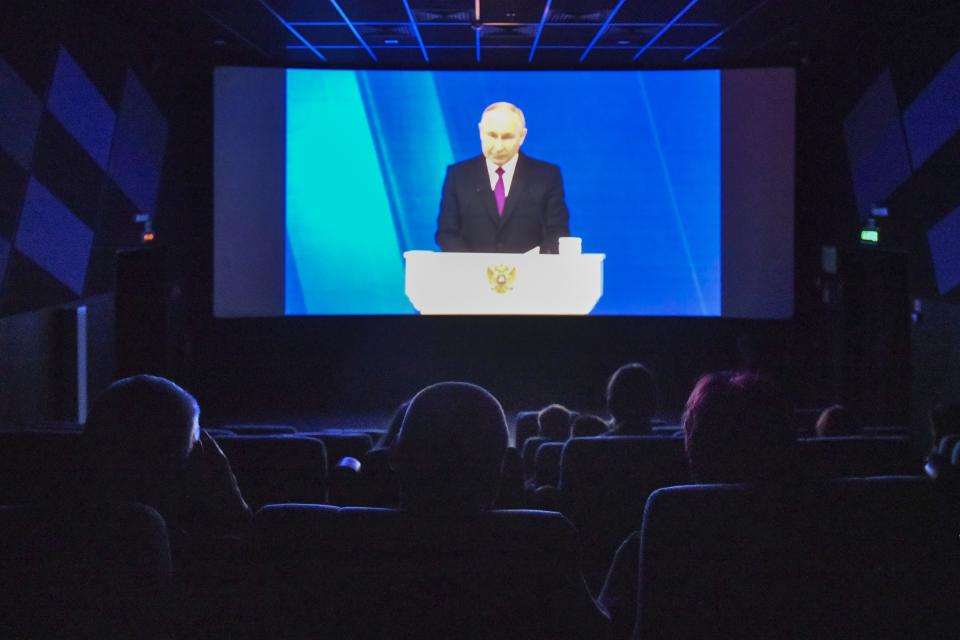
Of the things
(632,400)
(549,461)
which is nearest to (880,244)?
(632,400)

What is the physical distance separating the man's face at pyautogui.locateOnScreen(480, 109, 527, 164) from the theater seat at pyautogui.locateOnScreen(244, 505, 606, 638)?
23.1 feet

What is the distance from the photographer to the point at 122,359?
8219 millimetres

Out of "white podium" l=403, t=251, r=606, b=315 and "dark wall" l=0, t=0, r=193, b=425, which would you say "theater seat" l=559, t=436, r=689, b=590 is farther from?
"white podium" l=403, t=251, r=606, b=315

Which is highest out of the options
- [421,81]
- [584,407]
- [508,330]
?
[421,81]

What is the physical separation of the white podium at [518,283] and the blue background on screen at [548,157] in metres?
0.96

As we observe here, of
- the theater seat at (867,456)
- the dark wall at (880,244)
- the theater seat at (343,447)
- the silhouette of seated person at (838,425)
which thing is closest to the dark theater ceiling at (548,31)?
the dark wall at (880,244)

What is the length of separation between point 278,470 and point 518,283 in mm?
4705

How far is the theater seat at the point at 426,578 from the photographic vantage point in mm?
1625

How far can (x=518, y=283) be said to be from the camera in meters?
7.71

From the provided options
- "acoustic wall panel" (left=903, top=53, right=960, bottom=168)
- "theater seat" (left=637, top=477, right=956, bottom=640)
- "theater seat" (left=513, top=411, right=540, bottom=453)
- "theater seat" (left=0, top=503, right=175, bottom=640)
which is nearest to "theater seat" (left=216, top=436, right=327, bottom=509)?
"theater seat" (left=0, top=503, right=175, bottom=640)

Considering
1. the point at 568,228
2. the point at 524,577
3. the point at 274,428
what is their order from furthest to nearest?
the point at 568,228 → the point at 274,428 → the point at 524,577

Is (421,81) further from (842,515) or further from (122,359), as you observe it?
(842,515)

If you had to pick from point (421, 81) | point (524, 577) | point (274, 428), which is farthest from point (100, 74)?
point (524, 577)

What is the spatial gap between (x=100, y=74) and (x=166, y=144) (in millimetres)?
1652
